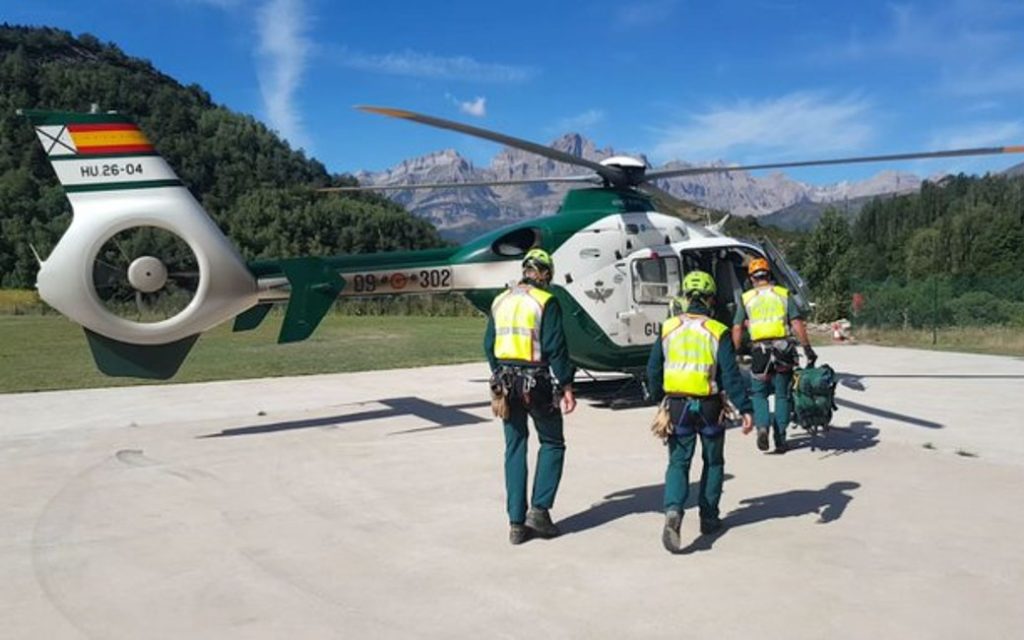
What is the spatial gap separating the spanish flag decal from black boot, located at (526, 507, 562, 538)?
6.46 metres

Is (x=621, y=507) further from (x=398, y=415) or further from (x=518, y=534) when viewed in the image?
(x=398, y=415)

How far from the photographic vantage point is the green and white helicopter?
8.76 meters

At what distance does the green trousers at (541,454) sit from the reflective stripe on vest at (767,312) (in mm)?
3619

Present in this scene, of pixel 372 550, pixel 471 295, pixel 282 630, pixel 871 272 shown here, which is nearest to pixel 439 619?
pixel 282 630

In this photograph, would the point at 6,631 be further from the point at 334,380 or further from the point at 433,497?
the point at 334,380

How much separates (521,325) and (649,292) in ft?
18.0

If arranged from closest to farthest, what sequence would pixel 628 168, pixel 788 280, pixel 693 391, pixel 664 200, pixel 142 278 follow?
pixel 693 391, pixel 142 278, pixel 788 280, pixel 628 168, pixel 664 200

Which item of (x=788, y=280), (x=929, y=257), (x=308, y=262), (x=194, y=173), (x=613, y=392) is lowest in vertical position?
(x=613, y=392)

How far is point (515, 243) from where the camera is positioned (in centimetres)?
1118

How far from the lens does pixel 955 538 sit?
17.9ft

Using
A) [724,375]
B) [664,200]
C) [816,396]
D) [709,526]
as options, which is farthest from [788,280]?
[709,526]

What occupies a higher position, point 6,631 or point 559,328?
point 559,328

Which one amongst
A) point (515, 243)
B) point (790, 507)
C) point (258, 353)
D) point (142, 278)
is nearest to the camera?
point (790, 507)

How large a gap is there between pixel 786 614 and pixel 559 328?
7.83 feet
